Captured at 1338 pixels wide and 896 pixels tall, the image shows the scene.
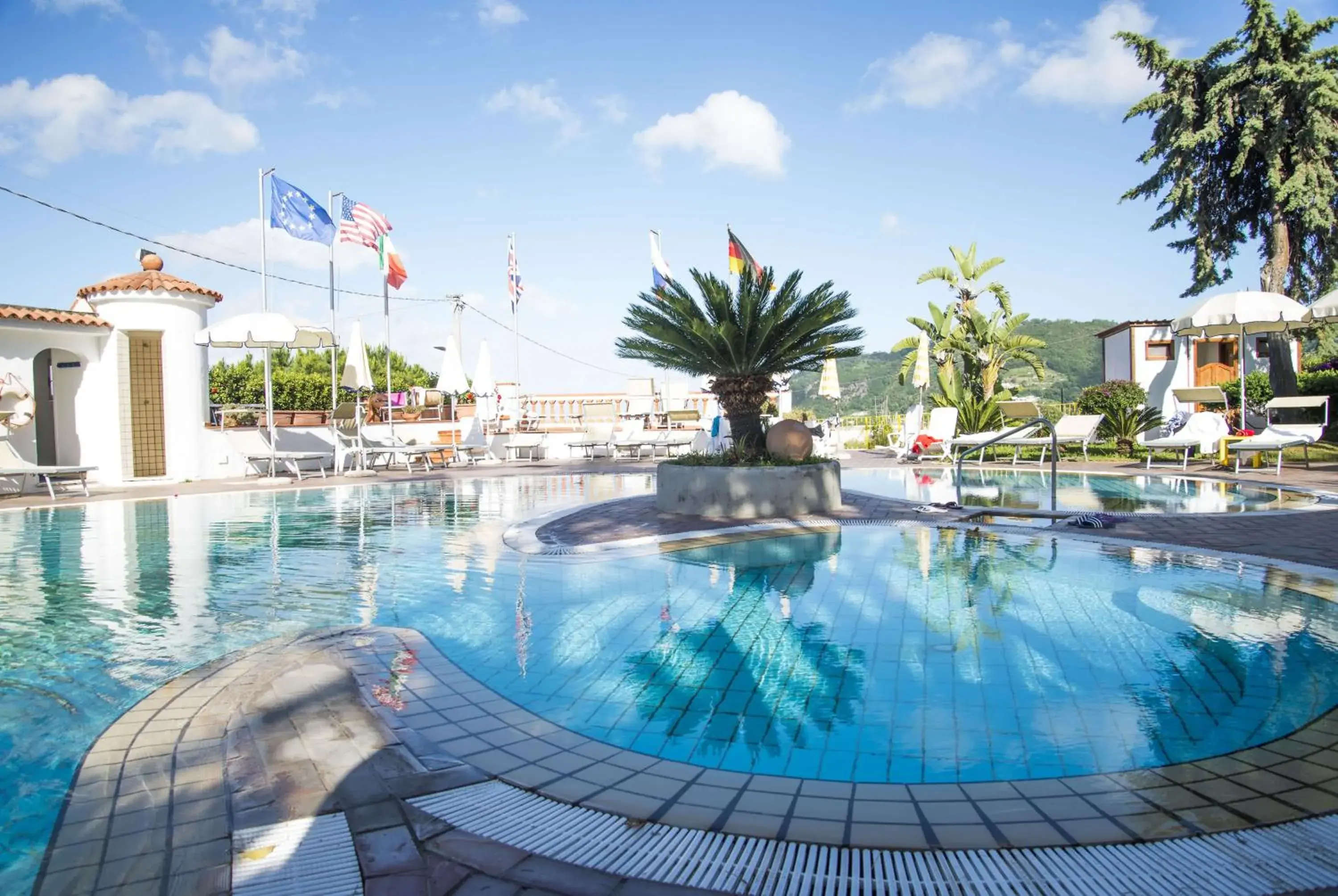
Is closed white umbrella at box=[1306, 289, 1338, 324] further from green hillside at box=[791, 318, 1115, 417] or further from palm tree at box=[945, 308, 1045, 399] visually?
green hillside at box=[791, 318, 1115, 417]

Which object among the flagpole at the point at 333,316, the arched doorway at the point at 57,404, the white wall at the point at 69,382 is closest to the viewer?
the white wall at the point at 69,382

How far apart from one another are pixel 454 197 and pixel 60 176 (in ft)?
37.3

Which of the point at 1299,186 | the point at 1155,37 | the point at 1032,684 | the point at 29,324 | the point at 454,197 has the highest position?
the point at 1155,37

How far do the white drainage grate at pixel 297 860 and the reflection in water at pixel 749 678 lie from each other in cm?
127

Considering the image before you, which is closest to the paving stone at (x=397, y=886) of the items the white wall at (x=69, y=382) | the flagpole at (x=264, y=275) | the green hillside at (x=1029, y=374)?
the flagpole at (x=264, y=275)

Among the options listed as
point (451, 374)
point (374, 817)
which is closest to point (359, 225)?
point (451, 374)

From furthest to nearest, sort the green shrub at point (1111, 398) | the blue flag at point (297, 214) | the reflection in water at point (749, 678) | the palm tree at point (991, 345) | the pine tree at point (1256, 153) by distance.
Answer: the palm tree at point (991, 345)
the pine tree at point (1256, 153)
the green shrub at point (1111, 398)
the blue flag at point (297, 214)
the reflection in water at point (749, 678)

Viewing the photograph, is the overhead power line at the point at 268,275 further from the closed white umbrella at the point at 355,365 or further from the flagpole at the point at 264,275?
the closed white umbrella at the point at 355,365

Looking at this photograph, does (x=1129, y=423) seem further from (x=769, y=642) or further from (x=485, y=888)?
(x=485, y=888)

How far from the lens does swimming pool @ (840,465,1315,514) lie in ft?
28.9

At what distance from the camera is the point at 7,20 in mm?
11484

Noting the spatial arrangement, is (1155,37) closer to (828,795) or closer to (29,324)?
(828,795)

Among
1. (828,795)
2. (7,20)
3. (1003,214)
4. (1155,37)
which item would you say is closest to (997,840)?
(828,795)

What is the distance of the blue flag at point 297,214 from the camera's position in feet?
57.0
